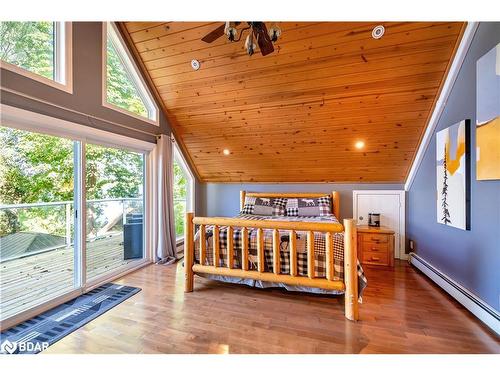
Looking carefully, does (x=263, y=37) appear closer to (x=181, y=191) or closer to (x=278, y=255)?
(x=278, y=255)

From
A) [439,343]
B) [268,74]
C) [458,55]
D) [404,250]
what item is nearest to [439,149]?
[458,55]

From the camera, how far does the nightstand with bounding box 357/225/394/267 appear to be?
3057 mm

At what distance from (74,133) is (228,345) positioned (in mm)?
2462

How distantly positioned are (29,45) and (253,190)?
3.45m

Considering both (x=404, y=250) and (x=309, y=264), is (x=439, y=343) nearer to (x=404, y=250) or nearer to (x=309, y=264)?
(x=309, y=264)

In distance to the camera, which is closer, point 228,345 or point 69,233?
point 228,345

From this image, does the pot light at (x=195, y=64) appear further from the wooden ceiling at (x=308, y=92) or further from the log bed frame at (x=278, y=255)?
the log bed frame at (x=278, y=255)

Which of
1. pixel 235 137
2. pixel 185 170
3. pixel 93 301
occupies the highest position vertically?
pixel 235 137

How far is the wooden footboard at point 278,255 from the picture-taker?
1860mm

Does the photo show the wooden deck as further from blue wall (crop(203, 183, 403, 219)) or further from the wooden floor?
blue wall (crop(203, 183, 403, 219))

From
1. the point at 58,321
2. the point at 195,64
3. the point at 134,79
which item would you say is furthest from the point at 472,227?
the point at 134,79

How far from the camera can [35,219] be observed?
2.11 meters

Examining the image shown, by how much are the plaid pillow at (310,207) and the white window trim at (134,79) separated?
102 inches
